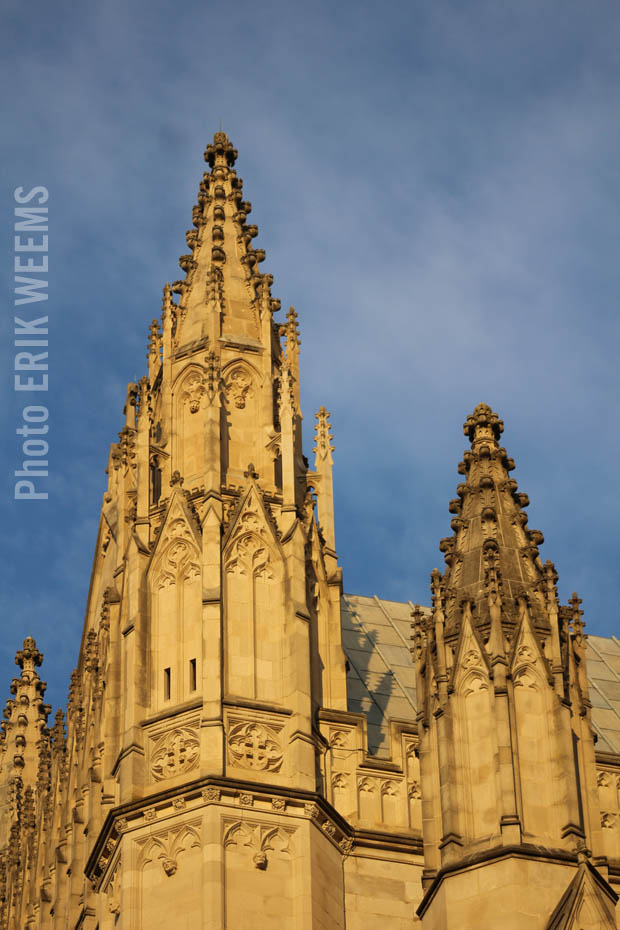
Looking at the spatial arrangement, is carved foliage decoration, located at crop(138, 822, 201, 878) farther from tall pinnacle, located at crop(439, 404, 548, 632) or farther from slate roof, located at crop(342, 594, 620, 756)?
slate roof, located at crop(342, 594, 620, 756)

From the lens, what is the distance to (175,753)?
1271 inches

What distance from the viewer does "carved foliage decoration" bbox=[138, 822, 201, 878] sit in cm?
3141

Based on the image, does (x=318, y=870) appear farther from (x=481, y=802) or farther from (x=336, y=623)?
(x=336, y=623)

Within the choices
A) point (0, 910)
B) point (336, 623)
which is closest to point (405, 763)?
point (336, 623)

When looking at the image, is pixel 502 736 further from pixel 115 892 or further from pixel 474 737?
pixel 115 892

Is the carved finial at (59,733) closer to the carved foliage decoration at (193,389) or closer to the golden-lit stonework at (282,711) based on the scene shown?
the golden-lit stonework at (282,711)

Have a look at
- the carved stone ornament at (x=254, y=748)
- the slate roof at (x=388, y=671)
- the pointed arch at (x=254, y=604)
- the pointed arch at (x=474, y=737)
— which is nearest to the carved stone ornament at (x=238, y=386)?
the pointed arch at (x=254, y=604)

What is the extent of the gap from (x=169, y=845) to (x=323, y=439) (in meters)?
8.41

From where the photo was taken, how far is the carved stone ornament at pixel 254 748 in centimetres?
3209

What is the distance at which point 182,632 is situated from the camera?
3356 centimetres

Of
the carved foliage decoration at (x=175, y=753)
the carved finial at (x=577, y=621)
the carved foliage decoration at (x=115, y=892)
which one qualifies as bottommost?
the carved foliage decoration at (x=115, y=892)

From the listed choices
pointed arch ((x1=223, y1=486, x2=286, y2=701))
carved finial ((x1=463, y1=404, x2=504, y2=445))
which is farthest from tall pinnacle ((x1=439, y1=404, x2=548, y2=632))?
pointed arch ((x1=223, y1=486, x2=286, y2=701))

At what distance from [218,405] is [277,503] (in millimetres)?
1830

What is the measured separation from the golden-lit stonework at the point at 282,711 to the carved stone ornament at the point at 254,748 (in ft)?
0.10
